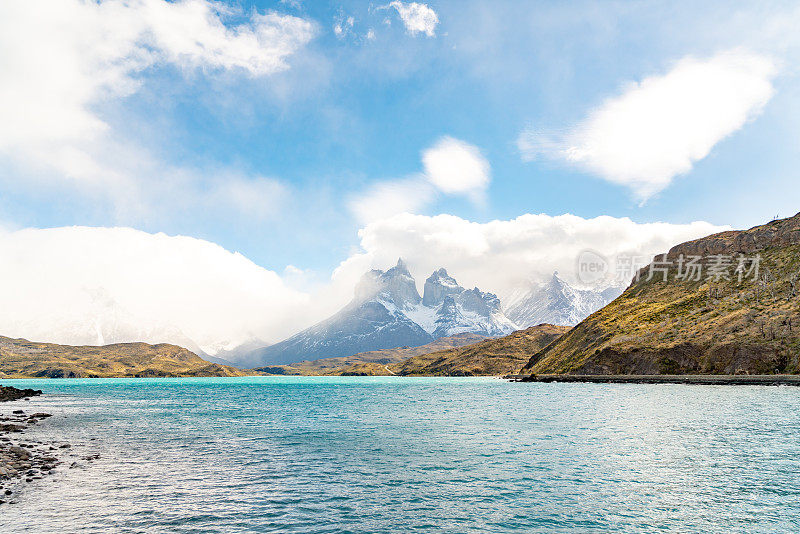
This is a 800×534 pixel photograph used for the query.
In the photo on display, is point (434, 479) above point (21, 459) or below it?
above

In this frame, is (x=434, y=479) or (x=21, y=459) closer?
(x=434, y=479)

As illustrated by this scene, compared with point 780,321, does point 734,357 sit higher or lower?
lower

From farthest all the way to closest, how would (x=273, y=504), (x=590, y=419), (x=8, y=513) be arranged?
(x=590, y=419) → (x=273, y=504) → (x=8, y=513)

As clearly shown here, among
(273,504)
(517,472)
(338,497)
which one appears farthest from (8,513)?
(517,472)

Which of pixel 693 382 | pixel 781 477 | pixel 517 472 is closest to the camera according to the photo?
pixel 781 477

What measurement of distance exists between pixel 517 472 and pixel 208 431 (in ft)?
184

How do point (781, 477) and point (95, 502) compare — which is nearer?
point (95, 502)

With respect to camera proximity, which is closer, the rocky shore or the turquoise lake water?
the turquoise lake water

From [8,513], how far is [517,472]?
40847 millimetres

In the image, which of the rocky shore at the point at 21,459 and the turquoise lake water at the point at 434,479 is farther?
the rocky shore at the point at 21,459

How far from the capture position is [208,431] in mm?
78312

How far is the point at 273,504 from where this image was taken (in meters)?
35.3

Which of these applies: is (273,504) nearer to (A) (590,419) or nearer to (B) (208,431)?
(B) (208,431)

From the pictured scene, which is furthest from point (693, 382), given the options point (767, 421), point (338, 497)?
point (338, 497)
